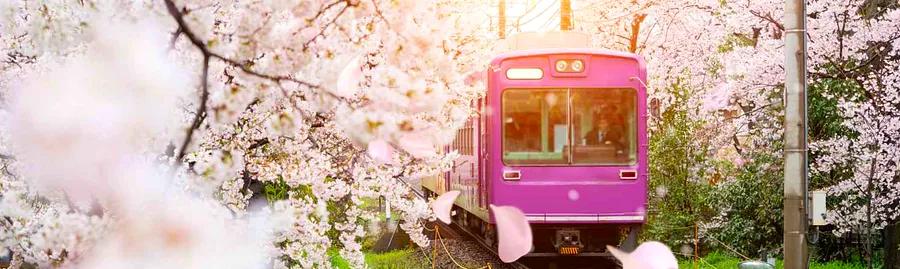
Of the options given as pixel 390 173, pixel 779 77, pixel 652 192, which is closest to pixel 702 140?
pixel 652 192

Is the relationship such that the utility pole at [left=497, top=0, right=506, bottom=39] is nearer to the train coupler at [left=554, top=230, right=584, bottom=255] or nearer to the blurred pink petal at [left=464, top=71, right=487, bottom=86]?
the blurred pink petal at [left=464, top=71, right=487, bottom=86]

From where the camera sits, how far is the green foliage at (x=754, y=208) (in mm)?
14133

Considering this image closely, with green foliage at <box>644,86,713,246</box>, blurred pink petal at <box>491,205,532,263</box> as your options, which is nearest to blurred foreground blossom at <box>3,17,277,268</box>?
blurred pink petal at <box>491,205,532,263</box>

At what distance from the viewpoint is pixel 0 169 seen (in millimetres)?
4828

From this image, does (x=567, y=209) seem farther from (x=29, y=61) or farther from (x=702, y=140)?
(x=29, y=61)

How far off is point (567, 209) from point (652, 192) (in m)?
5.33

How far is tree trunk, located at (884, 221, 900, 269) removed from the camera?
11.7 metres

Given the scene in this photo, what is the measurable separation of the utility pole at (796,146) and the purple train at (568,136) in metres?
2.17

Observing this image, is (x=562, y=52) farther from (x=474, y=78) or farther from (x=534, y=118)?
(x=474, y=78)

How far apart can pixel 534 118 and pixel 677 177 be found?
5755mm

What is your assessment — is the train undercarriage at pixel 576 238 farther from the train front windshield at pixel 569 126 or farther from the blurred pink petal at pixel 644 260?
the train front windshield at pixel 569 126

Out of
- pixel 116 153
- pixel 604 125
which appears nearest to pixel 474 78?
pixel 604 125

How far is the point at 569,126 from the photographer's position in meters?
11.0

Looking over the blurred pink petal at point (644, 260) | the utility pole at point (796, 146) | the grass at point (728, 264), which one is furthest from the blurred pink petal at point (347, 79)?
the grass at point (728, 264)
